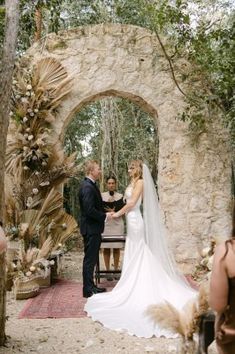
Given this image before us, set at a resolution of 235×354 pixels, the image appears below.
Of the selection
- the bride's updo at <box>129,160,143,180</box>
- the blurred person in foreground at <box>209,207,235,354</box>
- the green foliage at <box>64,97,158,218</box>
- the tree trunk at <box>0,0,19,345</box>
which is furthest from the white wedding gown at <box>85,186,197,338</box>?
the green foliage at <box>64,97,158,218</box>

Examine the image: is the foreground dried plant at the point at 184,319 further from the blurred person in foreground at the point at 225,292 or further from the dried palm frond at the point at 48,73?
the dried palm frond at the point at 48,73

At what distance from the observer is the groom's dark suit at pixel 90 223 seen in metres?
5.16

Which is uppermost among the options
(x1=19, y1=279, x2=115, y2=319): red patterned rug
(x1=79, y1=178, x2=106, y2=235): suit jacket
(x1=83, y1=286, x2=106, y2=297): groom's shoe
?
(x1=79, y1=178, x2=106, y2=235): suit jacket

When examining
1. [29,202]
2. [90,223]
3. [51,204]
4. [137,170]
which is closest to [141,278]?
[90,223]

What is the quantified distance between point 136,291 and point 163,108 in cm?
312

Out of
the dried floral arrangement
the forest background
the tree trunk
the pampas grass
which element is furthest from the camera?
the forest background

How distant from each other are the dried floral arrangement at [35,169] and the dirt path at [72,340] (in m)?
1.70

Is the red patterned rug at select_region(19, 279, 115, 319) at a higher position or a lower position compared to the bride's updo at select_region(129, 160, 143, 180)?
lower

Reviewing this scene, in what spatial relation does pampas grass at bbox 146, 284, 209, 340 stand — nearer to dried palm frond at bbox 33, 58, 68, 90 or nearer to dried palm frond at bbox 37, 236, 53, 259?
dried palm frond at bbox 37, 236, 53, 259

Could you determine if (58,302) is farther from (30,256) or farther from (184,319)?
(184,319)

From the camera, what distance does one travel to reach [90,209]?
5129 millimetres

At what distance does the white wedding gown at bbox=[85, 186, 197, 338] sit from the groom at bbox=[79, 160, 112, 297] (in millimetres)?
292

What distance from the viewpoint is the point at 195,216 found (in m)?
6.76

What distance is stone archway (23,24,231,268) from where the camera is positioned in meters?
6.77
